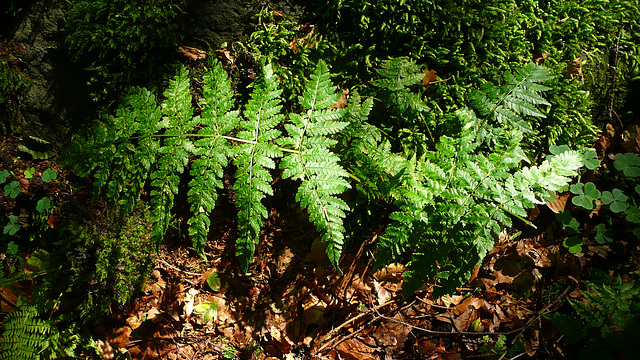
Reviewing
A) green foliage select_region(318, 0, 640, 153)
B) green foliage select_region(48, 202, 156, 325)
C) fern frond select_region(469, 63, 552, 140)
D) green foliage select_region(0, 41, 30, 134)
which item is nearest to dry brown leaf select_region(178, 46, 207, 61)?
green foliage select_region(318, 0, 640, 153)

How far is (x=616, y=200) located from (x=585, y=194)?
27cm

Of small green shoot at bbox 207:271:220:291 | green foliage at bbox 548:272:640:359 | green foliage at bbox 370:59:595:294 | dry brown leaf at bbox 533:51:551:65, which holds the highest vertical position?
dry brown leaf at bbox 533:51:551:65

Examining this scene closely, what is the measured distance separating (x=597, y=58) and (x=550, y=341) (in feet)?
8.74

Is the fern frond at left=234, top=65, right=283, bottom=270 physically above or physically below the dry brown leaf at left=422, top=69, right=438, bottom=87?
below

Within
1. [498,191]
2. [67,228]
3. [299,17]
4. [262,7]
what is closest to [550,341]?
[498,191]

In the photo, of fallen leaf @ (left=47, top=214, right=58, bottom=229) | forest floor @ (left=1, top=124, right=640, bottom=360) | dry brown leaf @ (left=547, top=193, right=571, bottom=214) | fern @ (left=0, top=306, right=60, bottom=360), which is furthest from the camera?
fallen leaf @ (left=47, top=214, right=58, bottom=229)

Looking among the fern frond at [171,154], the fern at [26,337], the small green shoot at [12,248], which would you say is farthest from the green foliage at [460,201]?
the small green shoot at [12,248]

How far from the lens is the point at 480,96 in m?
2.77

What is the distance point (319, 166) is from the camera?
8.05 feet

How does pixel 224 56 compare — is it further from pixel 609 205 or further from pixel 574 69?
pixel 609 205

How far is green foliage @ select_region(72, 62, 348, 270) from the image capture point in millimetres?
2346

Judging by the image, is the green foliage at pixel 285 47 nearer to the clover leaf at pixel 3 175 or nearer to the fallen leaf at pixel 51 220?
the fallen leaf at pixel 51 220

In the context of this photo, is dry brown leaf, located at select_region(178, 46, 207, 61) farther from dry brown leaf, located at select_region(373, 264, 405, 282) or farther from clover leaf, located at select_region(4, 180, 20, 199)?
dry brown leaf, located at select_region(373, 264, 405, 282)

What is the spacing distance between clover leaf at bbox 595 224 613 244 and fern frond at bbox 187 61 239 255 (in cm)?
342
